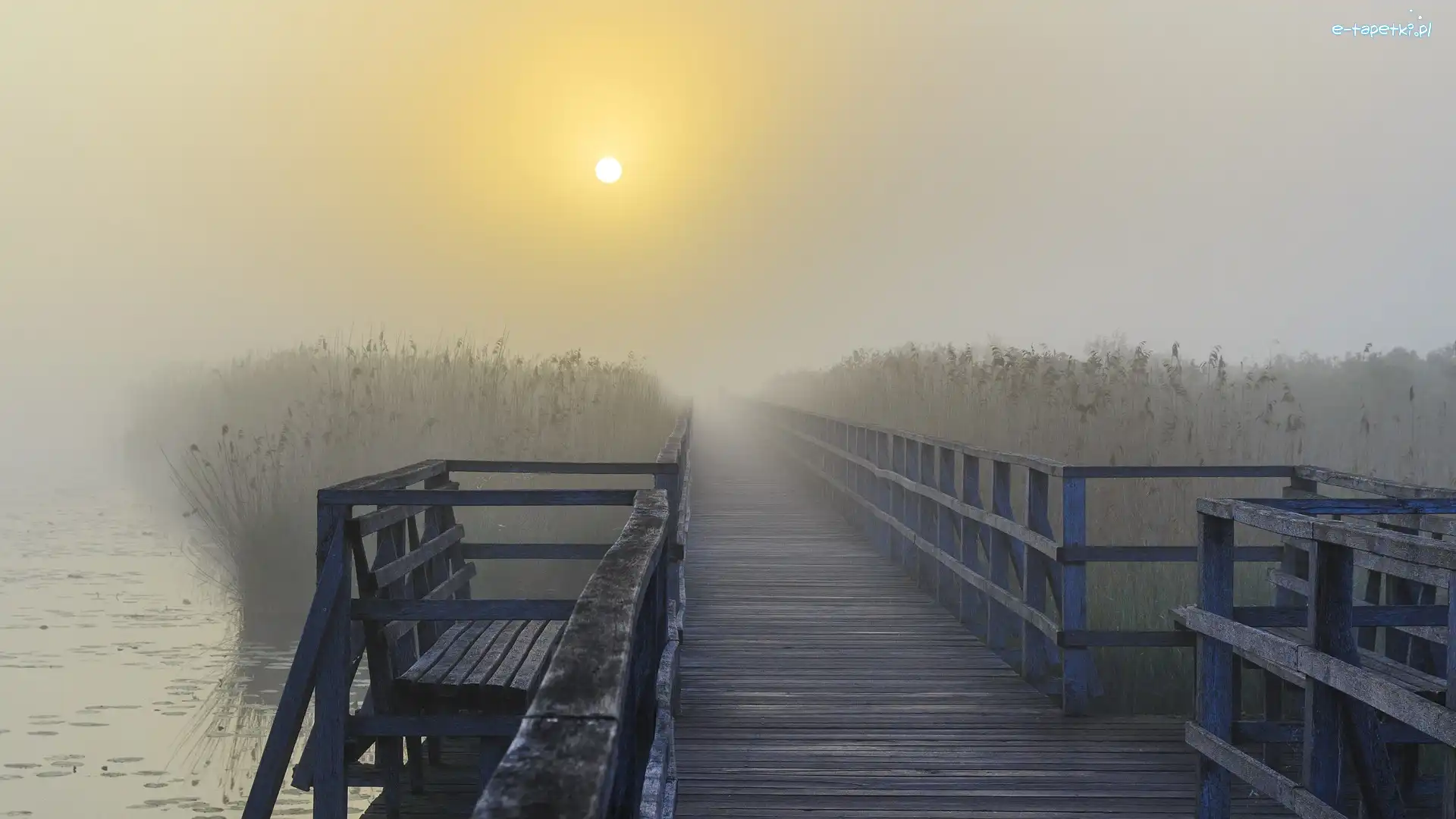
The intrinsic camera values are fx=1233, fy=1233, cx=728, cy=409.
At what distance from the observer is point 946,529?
8.50 metres

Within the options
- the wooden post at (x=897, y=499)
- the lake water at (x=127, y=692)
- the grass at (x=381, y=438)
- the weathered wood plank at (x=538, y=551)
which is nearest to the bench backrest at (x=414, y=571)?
the weathered wood plank at (x=538, y=551)

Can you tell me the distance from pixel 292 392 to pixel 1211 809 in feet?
51.6

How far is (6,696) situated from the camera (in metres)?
8.47

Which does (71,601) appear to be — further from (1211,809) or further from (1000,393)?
(1211,809)

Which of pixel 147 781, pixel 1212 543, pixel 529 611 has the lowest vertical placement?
pixel 147 781

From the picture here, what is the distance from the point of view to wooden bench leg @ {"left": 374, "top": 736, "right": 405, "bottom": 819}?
17.2 feet

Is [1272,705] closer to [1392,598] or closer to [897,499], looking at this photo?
[1392,598]

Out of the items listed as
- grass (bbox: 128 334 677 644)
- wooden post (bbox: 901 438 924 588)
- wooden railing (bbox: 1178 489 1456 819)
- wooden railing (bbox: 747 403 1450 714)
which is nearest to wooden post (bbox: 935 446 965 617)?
wooden railing (bbox: 747 403 1450 714)

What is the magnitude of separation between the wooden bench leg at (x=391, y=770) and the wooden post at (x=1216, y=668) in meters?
3.21

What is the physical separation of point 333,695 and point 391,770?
531 millimetres

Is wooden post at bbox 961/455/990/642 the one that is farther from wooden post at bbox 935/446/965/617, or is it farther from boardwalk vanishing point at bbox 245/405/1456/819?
wooden post at bbox 935/446/965/617

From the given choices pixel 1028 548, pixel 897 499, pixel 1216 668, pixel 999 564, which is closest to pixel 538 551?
pixel 1028 548

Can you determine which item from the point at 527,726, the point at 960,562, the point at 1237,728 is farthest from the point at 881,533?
the point at 527,726

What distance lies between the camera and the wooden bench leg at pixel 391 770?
5.23 m
